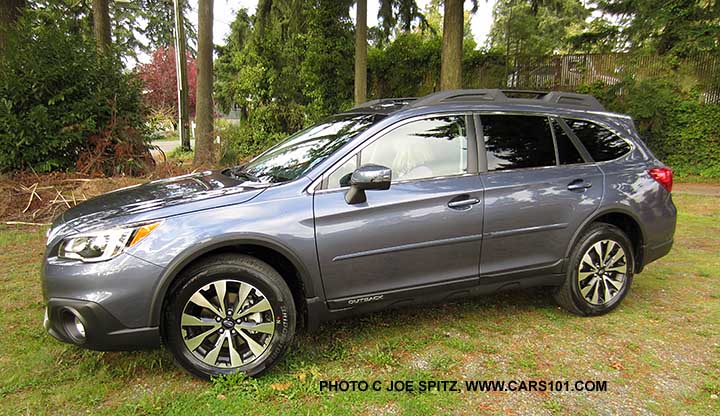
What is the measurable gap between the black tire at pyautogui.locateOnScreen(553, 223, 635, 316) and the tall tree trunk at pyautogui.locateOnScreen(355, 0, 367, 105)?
10.2m

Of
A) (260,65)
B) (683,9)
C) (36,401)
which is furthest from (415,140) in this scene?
(260,65)

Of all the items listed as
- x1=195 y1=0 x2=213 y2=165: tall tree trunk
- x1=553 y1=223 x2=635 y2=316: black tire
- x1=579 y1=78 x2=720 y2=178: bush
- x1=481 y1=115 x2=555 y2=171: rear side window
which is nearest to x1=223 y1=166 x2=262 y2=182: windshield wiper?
x1=481 y1=115 x2=555 y2=171: rear side window

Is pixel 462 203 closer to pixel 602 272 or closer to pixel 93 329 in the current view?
pixel 602 272

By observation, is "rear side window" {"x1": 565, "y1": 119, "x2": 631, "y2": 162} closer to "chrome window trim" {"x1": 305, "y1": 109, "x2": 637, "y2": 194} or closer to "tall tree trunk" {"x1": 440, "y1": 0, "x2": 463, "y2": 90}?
"chrome window trim" {"x1": 305, "y1": 109, "x2": 637, "y2": 194}

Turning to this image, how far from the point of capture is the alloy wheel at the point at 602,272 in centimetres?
366

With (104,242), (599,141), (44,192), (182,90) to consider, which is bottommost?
(44,192)

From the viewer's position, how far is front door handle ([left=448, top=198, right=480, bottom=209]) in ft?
10.4

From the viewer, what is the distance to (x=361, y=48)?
1267 centimetres

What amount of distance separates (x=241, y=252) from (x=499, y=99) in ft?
7.44

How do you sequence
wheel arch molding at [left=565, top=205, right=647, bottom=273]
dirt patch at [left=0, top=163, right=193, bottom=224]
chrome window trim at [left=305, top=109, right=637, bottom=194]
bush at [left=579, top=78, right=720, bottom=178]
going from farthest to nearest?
bush at [left=579, top=78, right=720, bottom=178], dirt patch at [left=0, top=163, right=193, bottom=224], wheel arch molding at [left=565, top=205, right=647, bottom=273], chrome window trim at [left=305, top=109, right=637, bottom=194]

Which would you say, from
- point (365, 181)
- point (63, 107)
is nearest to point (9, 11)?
point (63, 107)

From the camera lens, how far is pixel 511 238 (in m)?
3.36

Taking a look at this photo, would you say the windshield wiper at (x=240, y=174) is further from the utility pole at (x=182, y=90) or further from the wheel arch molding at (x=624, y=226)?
the utility pole at (x=182, y=90)

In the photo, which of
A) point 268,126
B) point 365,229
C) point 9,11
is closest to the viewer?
point 365,229
